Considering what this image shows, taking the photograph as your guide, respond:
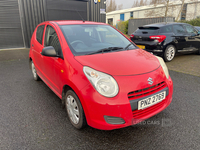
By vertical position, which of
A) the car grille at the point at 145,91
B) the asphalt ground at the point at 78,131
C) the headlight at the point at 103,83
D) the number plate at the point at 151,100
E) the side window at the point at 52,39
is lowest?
the asphalt ground at the point at 78,131

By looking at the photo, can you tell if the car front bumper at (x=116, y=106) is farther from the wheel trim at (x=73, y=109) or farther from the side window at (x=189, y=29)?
the side window at (x=189, y=29)

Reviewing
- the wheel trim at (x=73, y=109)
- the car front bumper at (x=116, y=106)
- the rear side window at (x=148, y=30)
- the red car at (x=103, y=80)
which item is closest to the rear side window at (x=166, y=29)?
the rear side window at (x=148, y=30)

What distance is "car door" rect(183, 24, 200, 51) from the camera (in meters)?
6.98

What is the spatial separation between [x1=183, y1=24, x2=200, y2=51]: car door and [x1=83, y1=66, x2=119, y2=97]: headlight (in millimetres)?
6347

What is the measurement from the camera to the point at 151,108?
215cm

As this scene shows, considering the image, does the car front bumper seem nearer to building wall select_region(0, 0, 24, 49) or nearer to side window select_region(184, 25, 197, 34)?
side window select_region(184, 25, 197, 34)

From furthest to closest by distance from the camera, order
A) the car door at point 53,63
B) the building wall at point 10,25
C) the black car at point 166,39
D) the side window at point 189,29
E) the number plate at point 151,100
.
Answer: the building wall at point 10,25 < the side window at point 189,29 < the black car at point 166,39 < the car door at point 53,63 < the number plate at point 151,100

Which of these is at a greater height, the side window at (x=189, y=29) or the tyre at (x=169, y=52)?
the side window at (x=189, y=29)

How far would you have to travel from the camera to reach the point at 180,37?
6578mm

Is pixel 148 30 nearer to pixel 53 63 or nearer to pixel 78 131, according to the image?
pixel 53 63

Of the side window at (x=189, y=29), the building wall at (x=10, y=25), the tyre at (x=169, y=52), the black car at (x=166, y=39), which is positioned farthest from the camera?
the building wall at (x=10, y=25)

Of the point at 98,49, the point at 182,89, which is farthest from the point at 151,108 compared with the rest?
the point at 182,89

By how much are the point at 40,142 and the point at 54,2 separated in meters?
10.4

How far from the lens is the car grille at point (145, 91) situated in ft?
6.47
